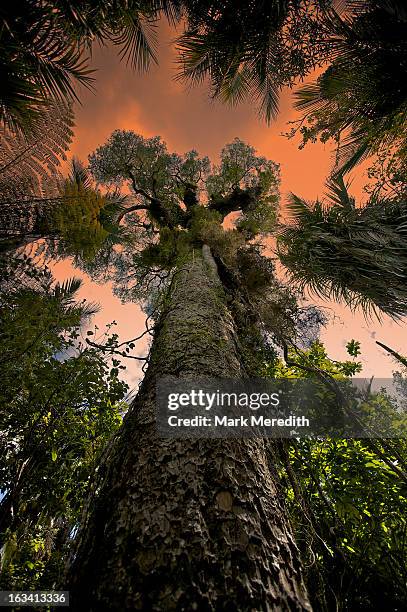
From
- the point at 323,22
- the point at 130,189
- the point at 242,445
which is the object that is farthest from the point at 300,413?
the point at 130,189

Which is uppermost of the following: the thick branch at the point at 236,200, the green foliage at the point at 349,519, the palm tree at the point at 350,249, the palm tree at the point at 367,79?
the thick branch at the point at 236,200

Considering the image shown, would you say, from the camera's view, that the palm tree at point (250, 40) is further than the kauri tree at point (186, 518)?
Yes

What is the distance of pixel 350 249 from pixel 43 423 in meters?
4.22

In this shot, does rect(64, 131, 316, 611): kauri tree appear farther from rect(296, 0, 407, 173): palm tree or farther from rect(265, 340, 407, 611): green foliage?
rect(296, 0, 407, 173): palm tree

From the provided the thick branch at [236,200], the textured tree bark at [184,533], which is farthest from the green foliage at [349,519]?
the thick branch at [236,200]

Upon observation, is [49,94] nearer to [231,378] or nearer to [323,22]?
[231,378]

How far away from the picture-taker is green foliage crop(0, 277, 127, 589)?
93.4 inches

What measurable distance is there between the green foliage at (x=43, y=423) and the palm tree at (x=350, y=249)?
350 centimetres

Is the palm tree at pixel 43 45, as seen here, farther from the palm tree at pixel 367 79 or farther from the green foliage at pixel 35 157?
the palm tree at pixel 367 79

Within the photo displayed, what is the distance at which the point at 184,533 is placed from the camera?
3.01 feet

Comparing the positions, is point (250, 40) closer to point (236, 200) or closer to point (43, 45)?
point (43, 45)

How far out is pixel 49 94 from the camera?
102 inches

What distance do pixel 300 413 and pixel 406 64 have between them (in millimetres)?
4162

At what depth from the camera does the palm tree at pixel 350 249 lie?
375cm
